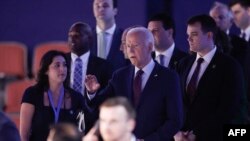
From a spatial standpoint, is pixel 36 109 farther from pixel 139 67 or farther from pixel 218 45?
pixel 218 45

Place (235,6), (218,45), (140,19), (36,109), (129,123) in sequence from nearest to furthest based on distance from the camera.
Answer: (129,123) < (36,109) < (218,45) < (235,6) < (140,19)

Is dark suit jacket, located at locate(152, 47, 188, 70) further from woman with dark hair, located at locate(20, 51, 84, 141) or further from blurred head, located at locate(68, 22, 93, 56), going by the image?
woman with dark hair, located at locate(20, 51, 84, 141)

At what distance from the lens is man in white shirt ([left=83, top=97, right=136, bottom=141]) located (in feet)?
17.1

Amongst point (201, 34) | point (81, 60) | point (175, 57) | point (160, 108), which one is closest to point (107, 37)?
point (81, 60)

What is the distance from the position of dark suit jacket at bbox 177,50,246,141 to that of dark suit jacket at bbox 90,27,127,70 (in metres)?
1.44

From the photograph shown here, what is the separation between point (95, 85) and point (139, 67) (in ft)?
1.29

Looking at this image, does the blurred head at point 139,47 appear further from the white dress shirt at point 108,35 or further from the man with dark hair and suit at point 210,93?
the white dress shirt at point 108,35

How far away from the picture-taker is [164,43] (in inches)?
313

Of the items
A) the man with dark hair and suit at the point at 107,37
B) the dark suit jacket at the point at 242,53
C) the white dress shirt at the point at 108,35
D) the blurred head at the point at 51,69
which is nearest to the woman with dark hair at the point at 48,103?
the blurred head at the point at 51,69

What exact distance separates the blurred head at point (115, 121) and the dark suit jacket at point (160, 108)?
4.12 feet

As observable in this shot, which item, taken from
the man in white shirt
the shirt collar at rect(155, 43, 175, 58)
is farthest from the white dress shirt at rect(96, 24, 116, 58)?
the man in white shirt

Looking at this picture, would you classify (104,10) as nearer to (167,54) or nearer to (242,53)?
(167,54)

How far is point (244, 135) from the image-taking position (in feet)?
22.2

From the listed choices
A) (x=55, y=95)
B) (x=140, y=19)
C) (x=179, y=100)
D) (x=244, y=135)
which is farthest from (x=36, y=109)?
(x=140, y=19)
